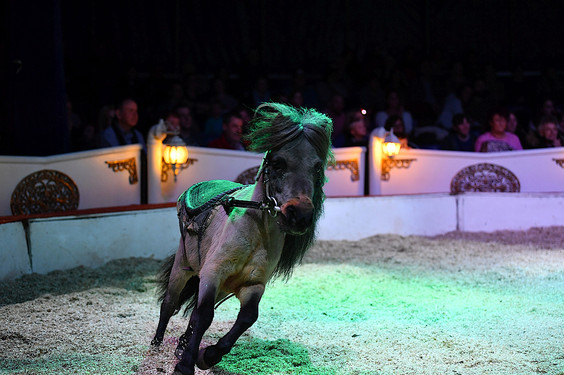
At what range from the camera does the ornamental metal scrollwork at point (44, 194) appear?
6.74 meters

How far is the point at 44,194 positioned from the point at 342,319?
371 centimetres

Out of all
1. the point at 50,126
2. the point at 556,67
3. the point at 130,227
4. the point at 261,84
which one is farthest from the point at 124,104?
the point at 556,67

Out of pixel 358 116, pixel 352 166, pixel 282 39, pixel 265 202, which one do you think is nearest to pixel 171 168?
pixel 352 166

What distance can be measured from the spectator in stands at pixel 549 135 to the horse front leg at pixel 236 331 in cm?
770

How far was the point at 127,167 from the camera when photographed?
769 cm

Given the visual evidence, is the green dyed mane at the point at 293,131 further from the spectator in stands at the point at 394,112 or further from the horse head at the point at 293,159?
the spectator in stands at the point at 394,112

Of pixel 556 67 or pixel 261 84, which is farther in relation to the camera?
pixel 556 67

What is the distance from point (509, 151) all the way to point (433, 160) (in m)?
1.06

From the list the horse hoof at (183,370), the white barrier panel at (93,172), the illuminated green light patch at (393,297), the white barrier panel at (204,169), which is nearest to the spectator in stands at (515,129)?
the white barrier panel at (204,169)

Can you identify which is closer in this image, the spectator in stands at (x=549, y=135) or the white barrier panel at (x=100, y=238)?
the white barrier panel at (x=100, y=238)

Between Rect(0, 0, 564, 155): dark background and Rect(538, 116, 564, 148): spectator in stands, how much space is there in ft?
9.31

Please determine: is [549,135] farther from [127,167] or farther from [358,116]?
[127,167]

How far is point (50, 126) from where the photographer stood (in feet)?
26.0

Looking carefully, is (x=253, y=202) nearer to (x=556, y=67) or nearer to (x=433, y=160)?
(x=433, y=160)
